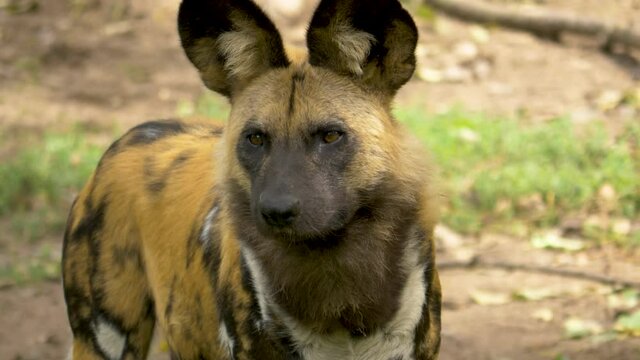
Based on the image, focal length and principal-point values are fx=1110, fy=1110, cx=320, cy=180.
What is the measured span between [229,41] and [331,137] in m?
0.46

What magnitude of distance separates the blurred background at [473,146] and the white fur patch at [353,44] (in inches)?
15.3

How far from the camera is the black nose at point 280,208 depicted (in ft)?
9.03

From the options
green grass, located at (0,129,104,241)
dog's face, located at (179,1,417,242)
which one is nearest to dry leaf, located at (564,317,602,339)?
dog's face, located at (179,1,417,242)

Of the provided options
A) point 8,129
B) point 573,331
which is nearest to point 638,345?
point 573,331

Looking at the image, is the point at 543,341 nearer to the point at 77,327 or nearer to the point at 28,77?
the point at 77,327

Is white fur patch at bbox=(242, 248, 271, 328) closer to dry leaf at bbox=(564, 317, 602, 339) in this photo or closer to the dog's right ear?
the dog's right ear

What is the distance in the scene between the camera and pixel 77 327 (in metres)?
3.68

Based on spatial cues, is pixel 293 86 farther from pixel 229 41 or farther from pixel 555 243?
pixel 555 243

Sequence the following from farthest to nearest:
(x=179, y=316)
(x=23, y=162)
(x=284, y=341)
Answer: (x=23, y=162) < (x=179, y=316) < (x=284, y=341)

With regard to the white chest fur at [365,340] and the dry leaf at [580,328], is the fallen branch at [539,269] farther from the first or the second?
the white chest fur at [365,340]

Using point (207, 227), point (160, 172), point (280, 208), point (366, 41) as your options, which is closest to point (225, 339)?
point (207, 227)

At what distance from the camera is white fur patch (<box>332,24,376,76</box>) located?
2.98 metres

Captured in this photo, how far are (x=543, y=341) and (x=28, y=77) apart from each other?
4.87 m

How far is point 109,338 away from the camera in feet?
11.8
